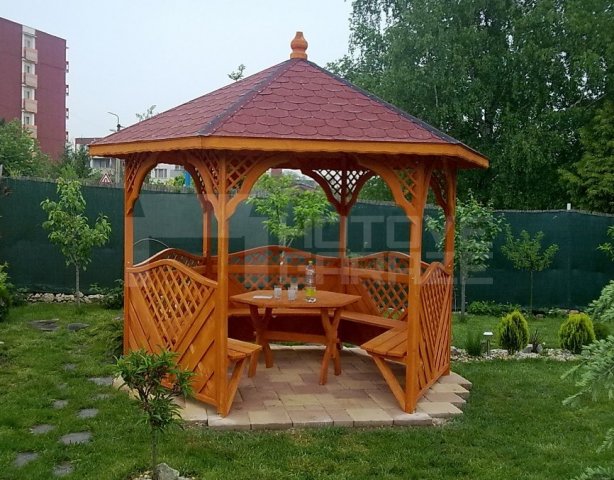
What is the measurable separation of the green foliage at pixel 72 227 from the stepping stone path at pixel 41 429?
4449 millimetres

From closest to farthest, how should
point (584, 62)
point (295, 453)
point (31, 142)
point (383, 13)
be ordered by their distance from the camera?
point (295, 453) → point (584, 62) → point (383, 13) → point (31, 142)

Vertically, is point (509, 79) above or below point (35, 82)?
below

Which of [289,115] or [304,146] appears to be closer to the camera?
[304,146]

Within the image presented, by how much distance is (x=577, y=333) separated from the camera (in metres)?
7.14

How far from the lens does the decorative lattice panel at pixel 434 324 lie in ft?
17.1

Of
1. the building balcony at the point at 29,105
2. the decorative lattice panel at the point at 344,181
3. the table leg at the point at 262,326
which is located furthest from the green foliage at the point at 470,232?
the building balcony at the point at 29,105

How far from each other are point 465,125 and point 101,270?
9.91m

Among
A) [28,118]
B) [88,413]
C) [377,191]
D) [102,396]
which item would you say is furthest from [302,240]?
[28,118]

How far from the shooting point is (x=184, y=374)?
3.63m

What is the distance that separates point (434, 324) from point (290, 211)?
5163mm

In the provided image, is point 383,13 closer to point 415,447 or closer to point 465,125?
point 465,125

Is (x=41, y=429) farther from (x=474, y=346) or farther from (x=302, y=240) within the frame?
(x=302, y=240)

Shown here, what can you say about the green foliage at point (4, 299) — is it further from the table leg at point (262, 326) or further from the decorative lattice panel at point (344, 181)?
Result: the decorative lattice panel at point (344, 181)

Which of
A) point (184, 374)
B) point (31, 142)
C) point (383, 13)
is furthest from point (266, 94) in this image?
point (31, 142)
